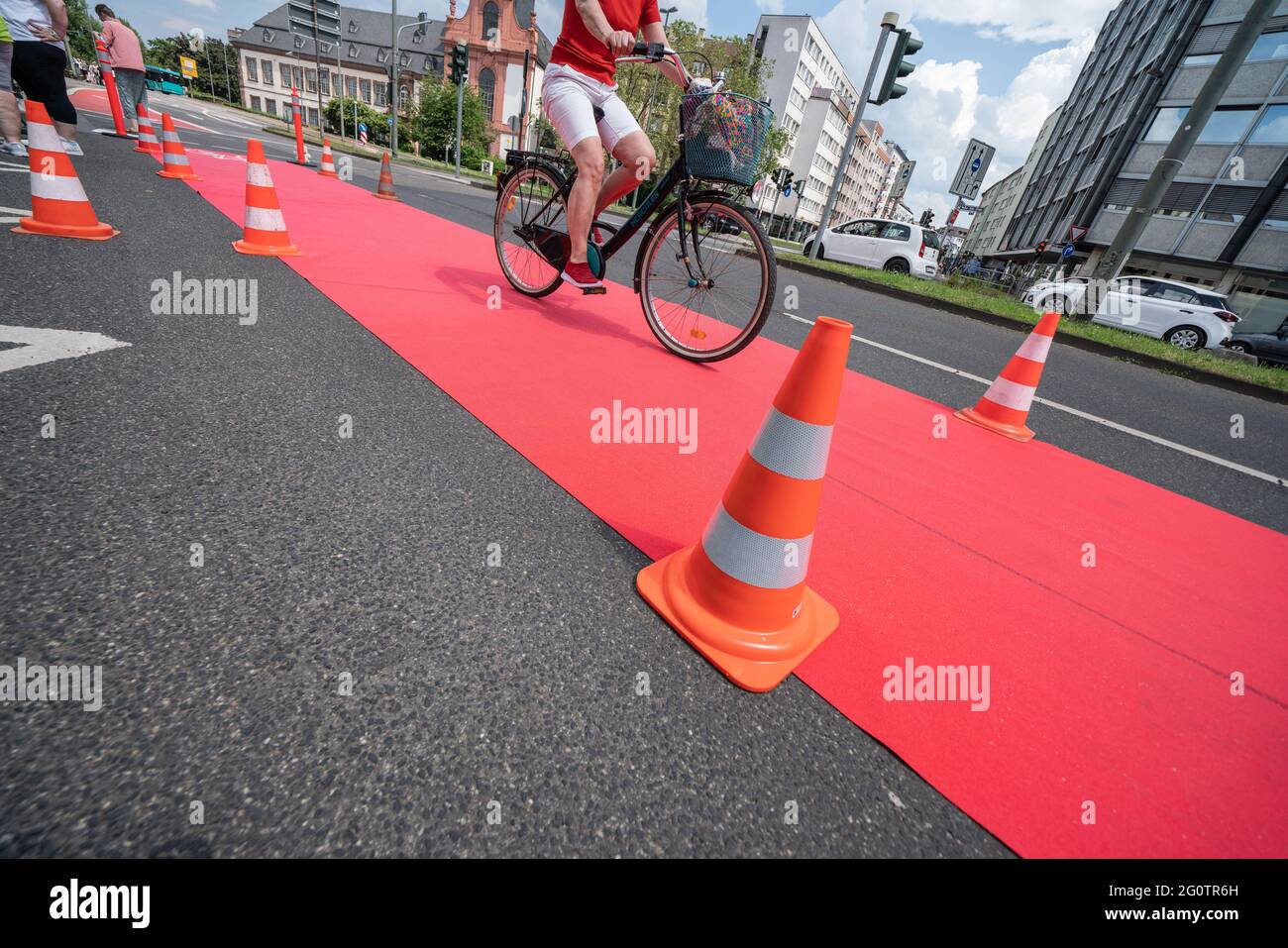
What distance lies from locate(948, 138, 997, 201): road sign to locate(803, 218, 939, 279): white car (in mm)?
25607

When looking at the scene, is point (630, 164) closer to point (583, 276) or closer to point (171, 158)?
point (583, 276)

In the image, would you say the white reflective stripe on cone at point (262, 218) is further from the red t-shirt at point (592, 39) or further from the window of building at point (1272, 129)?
the window of building at point (1272, 129)

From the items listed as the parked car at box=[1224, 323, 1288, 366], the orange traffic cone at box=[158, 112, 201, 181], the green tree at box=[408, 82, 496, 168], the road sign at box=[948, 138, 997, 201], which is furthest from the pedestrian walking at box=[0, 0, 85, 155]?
the road sign at box=[948, 138, 997, 201]

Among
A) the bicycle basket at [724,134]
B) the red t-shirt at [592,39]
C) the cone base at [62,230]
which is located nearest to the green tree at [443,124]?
the cone base at [62,230]

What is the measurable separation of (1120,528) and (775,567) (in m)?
2.17

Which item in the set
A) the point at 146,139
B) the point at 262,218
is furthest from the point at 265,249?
the point at 146,139

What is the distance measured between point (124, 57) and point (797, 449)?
14136 mm

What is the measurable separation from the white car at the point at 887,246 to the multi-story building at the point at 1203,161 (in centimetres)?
1750

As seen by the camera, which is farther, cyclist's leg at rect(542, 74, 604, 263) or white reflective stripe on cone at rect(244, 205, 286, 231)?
white reflective stripe on cone at rect(244, 205, 286, 231)

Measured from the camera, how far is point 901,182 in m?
123

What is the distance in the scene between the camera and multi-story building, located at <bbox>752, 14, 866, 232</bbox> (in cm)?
6316

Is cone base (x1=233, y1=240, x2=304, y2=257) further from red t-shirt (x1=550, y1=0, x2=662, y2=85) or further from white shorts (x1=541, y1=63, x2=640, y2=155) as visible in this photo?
red t-shirt (x1=550, y1=0, x2=662, y2=85)
